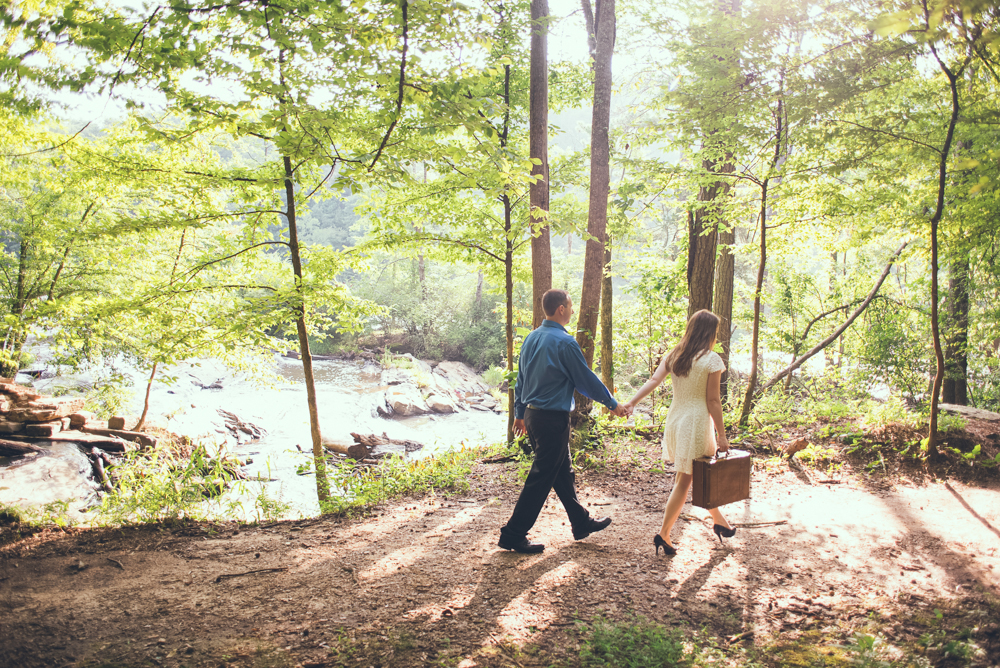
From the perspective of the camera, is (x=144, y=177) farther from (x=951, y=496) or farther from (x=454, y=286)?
(x=454, y=286)

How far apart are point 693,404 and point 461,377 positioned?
1790 cm

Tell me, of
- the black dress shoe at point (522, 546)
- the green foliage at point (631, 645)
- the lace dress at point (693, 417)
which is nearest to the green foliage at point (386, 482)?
the black dress shoe at point (522, 546)

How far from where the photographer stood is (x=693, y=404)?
3381 millimetres

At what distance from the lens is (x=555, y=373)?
3.29 metres

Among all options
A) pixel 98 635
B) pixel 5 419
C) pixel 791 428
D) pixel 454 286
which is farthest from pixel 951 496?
pixel 454 286

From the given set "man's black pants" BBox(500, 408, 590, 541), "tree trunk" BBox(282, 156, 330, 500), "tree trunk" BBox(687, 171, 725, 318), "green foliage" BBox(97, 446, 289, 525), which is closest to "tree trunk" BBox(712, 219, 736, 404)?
"tree trunk" BBox(687, 171, 725, 318)

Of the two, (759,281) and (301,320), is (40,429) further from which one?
(759,281)

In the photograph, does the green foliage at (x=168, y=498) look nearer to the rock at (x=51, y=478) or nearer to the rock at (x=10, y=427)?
the rock at (x=51, y=478)

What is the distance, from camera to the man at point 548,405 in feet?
10.8

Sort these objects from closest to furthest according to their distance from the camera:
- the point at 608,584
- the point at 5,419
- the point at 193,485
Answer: the point at 608,584 < the point at 193,485 < the point at 5,419

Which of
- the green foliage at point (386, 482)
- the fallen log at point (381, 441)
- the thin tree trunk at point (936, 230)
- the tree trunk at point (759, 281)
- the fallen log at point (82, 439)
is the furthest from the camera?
the fallen log at point (381, 441)

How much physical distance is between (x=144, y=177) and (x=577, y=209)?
18.1 ft

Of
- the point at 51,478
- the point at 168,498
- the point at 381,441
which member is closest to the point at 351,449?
the point at 381,441

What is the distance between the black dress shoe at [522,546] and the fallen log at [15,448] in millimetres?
8885
